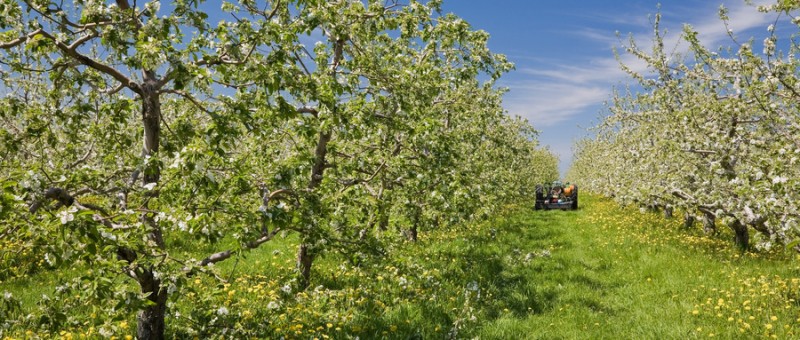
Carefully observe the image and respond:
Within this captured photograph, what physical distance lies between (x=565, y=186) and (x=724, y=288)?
20.5 metres

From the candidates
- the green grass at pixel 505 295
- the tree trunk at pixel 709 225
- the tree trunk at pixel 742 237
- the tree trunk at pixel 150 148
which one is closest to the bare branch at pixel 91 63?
the tree trunk at pixel 150 148

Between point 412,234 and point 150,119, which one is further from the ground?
point 150,119

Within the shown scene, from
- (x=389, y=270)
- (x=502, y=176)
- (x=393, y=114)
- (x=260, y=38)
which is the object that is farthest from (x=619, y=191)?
(x=260, y=38)

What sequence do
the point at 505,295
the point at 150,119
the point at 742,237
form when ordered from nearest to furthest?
the point at 150,119
the point at 505,295
the point at 742,237

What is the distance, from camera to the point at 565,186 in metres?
30.1

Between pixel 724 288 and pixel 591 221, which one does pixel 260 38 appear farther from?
pixel 591 221

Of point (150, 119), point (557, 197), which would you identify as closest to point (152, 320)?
point (150, 119)

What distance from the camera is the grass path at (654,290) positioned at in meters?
8.13

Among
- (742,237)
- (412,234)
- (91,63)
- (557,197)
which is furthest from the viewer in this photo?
Answer: (557,197)

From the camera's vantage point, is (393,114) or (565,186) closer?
(393,114)

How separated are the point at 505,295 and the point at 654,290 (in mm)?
3305

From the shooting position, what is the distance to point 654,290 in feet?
34.3

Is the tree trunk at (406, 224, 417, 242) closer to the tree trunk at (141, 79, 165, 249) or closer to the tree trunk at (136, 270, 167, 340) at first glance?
the tree trunk at (136, 270, 167, 340)

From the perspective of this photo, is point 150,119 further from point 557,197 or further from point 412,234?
point 557,197
